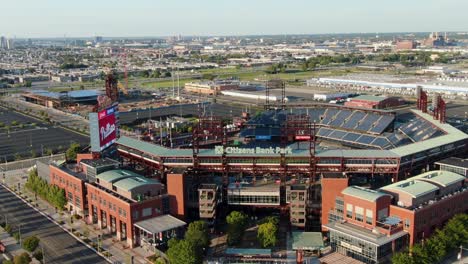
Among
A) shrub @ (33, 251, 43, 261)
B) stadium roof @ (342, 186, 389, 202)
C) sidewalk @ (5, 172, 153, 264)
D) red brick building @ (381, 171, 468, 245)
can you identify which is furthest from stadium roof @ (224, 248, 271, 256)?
shrub @ (33, 251, 43, 261)

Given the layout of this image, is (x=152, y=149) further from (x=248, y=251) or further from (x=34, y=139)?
(x=34, y=139)

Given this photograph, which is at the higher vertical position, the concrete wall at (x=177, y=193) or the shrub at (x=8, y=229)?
the concrete wall at (x=177, y=193)

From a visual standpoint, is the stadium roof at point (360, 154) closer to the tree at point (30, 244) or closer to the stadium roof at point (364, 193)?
the stadium roof at point (364, 193)

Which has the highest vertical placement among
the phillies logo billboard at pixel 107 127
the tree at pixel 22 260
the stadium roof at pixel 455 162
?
the phillies logo billboard at pixel 107 127

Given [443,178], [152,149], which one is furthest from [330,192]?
[152,149]

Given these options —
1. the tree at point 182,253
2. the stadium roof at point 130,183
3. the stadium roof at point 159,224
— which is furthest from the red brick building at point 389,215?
the stadium roof at point 130,183

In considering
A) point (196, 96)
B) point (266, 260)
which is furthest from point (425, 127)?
point (196, 96)
